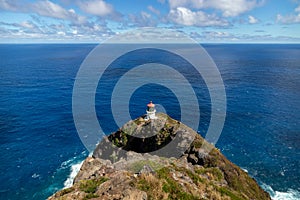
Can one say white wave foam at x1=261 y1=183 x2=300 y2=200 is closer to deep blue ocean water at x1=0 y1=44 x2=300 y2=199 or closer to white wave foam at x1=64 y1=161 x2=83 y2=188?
deep blue ocean water at x1=0 y1=44 x2=300 y2=199

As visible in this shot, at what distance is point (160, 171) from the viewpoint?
21688 mm

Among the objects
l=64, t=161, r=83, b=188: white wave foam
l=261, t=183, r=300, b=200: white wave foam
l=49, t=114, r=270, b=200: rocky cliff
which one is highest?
l=49, t=114, r=270, b=200: rocky cliff

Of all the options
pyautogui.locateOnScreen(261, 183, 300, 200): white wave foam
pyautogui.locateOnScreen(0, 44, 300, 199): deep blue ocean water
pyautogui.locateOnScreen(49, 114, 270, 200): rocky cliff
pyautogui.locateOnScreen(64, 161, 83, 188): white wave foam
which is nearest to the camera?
pyautogui.locateOnScreen(49, 114, 270, 200): rocky cliff

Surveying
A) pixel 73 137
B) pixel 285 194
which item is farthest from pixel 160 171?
pixel 73 137

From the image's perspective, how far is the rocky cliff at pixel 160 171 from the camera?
58.4 ft

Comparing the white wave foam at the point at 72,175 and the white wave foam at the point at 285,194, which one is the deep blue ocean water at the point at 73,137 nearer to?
the white wave foam at the point at 285,194

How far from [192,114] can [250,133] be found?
1666cm

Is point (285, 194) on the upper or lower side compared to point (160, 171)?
lower

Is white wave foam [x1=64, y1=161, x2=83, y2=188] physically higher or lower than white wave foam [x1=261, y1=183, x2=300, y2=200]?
lower

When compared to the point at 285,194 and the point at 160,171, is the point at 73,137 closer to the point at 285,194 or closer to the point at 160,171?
the point at 160,171

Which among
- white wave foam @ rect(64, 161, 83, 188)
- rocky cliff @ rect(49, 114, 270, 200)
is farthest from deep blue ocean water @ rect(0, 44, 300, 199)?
rocky cliff @ rect(49, 114, 270, 200)

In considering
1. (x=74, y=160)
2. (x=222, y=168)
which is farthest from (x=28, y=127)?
(x=222, y=168)

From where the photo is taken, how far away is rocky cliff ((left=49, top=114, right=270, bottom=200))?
701 inches

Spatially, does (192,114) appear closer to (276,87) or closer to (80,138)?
(80,138)
